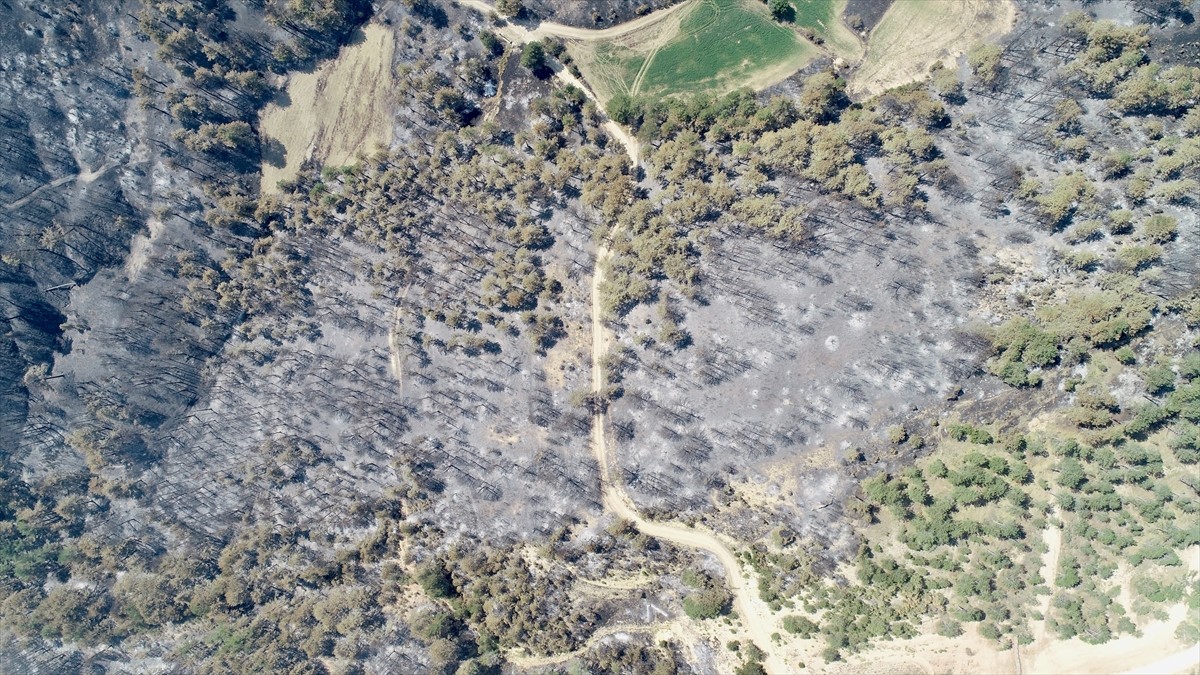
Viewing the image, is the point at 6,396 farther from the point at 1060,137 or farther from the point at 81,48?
the point at 1060,137

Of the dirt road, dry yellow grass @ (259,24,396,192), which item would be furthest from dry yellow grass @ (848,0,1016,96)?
dry yellow grass @ (259,24,396,192)

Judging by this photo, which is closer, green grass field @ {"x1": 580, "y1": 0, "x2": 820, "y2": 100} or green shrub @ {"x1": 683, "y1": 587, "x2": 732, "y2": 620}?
green shrub @ {"x1": 683, "y1": 587, "x2": 732, "y2": 620}

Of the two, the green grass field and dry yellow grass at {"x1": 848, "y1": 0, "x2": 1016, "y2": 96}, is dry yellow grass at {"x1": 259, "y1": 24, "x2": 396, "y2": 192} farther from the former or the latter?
dry yellow grass at {"x1": 848, "y1": 0, "x2": 1016, "y2": 96}

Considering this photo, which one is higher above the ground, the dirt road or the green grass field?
the green grass field

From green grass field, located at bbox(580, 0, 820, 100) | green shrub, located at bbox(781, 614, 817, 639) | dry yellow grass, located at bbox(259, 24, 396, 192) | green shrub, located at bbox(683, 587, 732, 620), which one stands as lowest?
A: green shrub, located at bbox(683, 587, 732, 620)

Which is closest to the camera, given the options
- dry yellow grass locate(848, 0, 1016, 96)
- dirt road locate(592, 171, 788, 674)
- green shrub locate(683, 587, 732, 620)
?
green shrub locate(683, 587, 732, 620)

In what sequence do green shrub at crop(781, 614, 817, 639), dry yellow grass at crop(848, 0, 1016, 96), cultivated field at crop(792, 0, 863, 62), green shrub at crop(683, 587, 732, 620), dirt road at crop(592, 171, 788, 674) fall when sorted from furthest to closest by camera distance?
cultivated field at crop(792, 0, 863, 62)
dry yellow grass at crop(848, 0, 1016, 96)
dirt road at crop(592, 171, 788, 674)
green shrub at crop(683, 587, 732, 620)
green shrub at crop(781, 614, 817, 639)

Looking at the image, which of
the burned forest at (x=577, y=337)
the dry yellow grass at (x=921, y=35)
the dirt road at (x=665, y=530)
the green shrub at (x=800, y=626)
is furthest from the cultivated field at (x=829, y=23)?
the green shrub at (x=800, y=626)

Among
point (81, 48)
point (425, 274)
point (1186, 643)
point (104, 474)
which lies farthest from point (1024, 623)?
point (81, 48)
